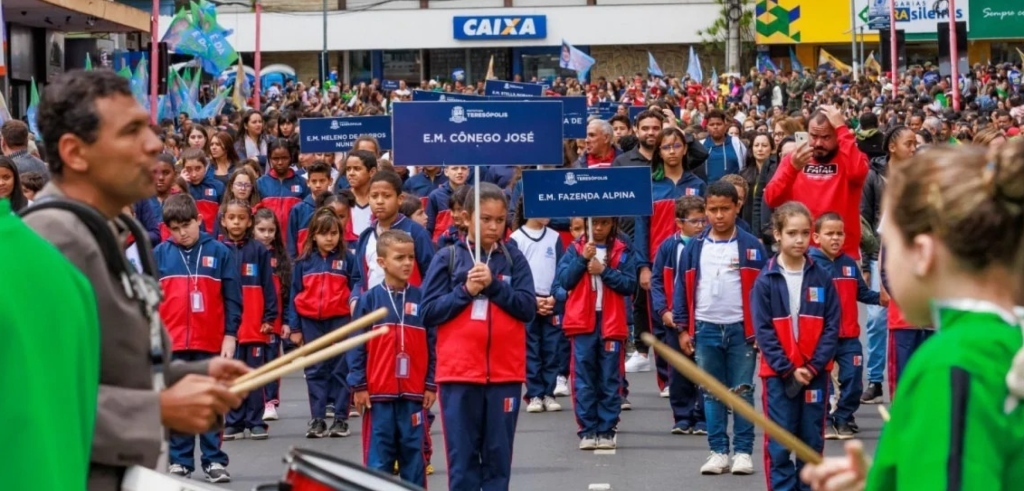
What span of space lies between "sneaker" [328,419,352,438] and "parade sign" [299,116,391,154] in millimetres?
5754

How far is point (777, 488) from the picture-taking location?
9414mm

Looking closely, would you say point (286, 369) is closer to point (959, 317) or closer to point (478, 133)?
point (959, 317)

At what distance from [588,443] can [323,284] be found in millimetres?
2178

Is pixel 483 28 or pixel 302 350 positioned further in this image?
pixel 483 28

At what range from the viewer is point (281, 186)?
15531mm

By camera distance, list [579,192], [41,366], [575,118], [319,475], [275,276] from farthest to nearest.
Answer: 1. [575,118]
2. [275,276]
3. [579,192]
4. [319,475]
5. [41,366]

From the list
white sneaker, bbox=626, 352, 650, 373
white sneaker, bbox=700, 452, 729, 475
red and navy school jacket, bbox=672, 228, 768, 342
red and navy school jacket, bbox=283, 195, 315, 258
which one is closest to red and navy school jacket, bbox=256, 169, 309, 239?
red and navy school jacket, bbox=283, 195, 315, 258

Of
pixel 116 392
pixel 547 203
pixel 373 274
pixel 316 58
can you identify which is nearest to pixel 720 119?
pixel 547 203

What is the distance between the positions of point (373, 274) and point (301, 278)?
49.5 inches

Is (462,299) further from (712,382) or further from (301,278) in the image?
(712,382)

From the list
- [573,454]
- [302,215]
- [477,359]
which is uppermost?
[302,215]

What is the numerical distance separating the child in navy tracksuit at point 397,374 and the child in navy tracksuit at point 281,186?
5732 mm

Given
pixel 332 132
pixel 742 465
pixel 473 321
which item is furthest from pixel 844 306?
pixel 332 132

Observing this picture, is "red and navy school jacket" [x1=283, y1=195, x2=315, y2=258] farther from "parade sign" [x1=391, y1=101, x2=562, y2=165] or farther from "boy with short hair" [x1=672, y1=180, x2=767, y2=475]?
"boy with short hair" [x1=672, y1=180, x2=767, y2=475]
